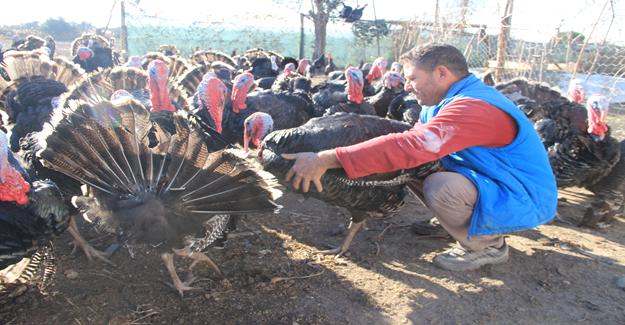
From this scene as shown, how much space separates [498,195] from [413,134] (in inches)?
30.9

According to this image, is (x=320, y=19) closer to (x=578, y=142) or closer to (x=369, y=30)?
(x=369, y=30)

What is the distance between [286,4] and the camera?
19656 millimetres

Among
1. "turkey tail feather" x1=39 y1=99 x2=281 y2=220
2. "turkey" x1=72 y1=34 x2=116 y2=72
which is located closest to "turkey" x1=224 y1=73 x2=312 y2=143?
"turkey tail feather" x1=39 y1=99 x2=281 y2=220

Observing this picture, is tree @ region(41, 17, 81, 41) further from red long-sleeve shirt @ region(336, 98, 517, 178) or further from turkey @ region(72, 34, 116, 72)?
red long-sleeve shirt @ region(336, 98, 517, 178)

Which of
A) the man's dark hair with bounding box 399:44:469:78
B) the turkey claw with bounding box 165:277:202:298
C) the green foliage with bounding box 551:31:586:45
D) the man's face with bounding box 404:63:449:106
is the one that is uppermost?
the green foliage with bounding box 551:31:586:45

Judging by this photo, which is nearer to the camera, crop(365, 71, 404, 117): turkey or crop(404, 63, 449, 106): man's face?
crop(404, 63, 449, 106): man's face

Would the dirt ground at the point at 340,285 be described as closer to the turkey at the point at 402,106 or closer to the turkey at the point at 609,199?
the turkey at the point at 609,199

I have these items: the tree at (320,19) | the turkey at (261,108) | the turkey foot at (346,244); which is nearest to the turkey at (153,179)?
the turkey foot at (346,244)

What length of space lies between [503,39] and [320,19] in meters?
11.4

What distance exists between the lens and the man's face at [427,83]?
266cm

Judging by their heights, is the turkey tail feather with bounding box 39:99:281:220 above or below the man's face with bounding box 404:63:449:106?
below

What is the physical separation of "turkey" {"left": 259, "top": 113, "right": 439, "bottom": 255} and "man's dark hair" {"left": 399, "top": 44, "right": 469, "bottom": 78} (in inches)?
21.4

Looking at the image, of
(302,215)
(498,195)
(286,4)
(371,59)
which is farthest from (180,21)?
(498,195)

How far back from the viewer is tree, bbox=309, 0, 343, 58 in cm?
1891
